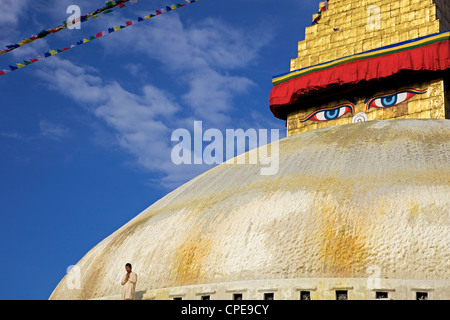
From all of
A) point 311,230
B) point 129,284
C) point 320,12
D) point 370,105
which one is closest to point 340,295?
point 311,230

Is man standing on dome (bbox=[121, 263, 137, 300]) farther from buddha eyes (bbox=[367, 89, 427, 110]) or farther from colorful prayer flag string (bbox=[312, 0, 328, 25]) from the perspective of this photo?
colorful prayer flag string (bbox=[312, 0, 328, 25])

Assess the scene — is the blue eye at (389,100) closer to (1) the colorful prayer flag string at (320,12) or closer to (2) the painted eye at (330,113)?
(2) the painted eye at (330,113)

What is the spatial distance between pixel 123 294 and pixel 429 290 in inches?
125

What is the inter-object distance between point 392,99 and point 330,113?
1318 millimetres

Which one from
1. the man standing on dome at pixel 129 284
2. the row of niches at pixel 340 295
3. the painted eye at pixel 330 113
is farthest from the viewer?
the painted eye at pixel 330 113

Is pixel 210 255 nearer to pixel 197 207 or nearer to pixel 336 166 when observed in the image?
pixel 197 207

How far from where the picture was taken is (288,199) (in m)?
7.26

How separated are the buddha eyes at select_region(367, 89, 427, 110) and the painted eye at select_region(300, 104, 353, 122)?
505mm

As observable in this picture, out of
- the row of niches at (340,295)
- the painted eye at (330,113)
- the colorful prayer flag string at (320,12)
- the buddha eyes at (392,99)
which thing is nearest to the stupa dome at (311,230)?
the row of niches at (340,295)

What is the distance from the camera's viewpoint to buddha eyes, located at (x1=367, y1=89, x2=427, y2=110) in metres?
12.0

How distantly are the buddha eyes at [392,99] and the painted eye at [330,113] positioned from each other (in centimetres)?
51

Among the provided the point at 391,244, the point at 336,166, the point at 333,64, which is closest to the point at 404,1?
the point at 333,64

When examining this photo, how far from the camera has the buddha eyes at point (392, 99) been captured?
1199 centimetres

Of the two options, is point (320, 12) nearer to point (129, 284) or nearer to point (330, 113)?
point (330, 113)
